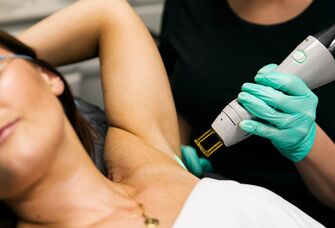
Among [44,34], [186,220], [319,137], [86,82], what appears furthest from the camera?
[86,82]

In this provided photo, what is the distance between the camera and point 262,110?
42.3 inches

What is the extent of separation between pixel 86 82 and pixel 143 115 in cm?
85

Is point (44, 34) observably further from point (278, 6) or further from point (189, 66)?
point (278, 6)

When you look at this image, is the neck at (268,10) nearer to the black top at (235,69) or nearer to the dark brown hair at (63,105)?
the black top at (235,69)

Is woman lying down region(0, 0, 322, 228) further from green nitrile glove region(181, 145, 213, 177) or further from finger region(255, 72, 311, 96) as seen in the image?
finger region(255, 72, 311, 96)

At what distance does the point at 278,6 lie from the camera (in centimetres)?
130

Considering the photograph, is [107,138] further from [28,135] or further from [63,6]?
[63,6]

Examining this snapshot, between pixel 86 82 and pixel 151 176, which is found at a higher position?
pixel 151 176

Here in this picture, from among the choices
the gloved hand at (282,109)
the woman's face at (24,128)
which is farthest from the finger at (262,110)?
the woman's face at (24,128)

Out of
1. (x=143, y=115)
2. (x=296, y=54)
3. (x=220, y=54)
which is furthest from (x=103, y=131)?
(x=296, y=54)

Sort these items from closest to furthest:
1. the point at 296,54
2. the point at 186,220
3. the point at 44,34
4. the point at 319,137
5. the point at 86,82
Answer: the point at 186,220, the point at 296,54, the point at 319,137, the point at 44,34, the point at 86,82

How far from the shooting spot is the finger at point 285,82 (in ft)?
3.45

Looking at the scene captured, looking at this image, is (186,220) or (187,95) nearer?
(186,220)

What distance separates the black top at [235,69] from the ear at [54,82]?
46 centimetres
